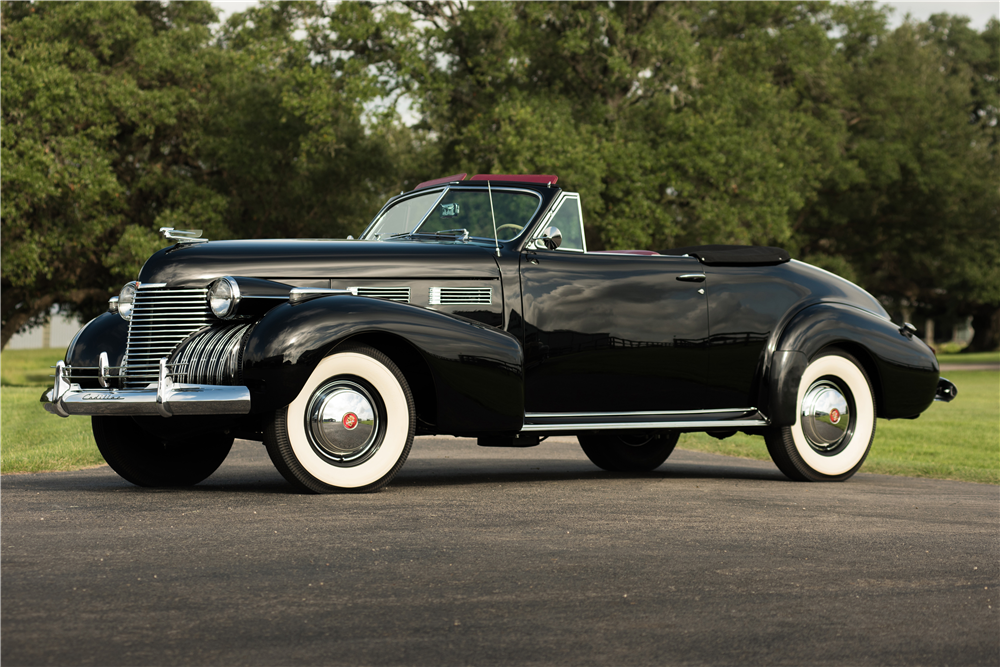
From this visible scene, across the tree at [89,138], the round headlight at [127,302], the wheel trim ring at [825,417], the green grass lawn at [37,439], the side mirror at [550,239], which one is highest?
the tree at [89,138]

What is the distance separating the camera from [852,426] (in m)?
8.82

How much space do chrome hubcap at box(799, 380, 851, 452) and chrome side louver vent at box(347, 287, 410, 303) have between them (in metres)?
3.27

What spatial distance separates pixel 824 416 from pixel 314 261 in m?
4.11

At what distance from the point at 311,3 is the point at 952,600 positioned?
2703 cm

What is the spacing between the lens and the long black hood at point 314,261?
7250 mm

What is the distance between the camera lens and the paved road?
3.60 meters

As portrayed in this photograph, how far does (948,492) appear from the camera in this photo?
834 cm

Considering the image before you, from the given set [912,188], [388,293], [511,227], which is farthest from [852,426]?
[912,188]

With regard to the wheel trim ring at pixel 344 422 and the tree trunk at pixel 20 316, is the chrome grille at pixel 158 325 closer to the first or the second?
the wheel trim ring at pixel 344 422

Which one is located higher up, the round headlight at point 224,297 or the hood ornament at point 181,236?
the hood ornament at point 181,236

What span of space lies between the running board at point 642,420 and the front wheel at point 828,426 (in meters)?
0.31

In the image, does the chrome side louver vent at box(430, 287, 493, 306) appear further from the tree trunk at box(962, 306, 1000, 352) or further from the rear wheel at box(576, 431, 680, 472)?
the tree trunk at box(962, 306, 1000, 352)

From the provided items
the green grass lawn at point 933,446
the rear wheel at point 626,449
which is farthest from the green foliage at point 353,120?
the rear wheel at point 626,449

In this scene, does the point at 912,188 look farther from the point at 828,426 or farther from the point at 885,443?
the point at 828,426
